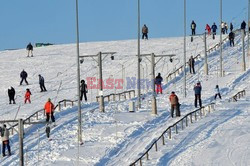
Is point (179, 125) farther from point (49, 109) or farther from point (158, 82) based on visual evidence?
point (158, 82)

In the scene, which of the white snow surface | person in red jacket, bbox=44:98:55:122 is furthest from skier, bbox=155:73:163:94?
person in red jacket, bbox=44:98:55:122

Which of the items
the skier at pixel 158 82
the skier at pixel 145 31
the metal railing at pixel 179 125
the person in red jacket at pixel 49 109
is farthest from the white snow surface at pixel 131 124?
the skier at pixel 145 31

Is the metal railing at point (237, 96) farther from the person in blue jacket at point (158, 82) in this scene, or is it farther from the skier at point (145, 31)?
the skier at point (145, 31)

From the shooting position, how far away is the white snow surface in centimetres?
2520

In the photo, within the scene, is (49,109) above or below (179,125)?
above

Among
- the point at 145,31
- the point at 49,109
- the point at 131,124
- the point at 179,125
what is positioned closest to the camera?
the point at 179,125

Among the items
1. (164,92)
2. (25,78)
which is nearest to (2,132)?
(164,92)

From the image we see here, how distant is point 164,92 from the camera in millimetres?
43750

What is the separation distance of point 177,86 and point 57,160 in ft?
70.7

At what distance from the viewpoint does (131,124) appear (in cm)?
3102

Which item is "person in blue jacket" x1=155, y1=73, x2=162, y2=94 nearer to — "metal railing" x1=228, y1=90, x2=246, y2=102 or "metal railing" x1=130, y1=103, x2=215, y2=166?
"metal railing" x1=228, y1=90, x2=246, y2=102

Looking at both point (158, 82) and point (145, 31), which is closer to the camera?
point (158, 82)

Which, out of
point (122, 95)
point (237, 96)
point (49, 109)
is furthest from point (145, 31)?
point (49, 109)

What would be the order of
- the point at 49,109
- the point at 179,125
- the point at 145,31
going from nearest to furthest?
the point at 179,125 → the point at 49,109 → the point at 145,31
